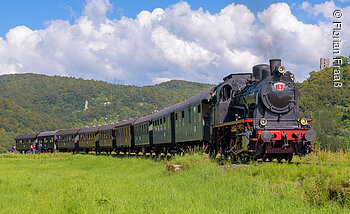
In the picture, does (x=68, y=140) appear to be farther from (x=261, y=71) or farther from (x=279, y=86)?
(x=279, y=86)

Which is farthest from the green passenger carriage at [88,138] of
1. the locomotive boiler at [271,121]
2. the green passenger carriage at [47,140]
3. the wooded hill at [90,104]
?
the wooded hill at [90,104]

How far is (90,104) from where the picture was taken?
179 metres

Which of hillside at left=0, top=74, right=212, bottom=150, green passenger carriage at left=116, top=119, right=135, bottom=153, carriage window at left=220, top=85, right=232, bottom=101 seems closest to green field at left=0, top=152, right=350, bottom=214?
carriage window at left=220, top=85, right=232, bottom=101

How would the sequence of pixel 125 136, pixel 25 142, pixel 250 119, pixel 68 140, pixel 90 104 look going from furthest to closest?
pixel 90 104 < pixel 25 142 < pixel 68 140 < pixel 125 136 < pixel 250 119

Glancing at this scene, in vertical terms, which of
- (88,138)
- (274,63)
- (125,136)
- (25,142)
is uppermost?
(274,63)

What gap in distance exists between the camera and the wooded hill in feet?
313

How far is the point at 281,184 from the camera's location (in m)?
9.70

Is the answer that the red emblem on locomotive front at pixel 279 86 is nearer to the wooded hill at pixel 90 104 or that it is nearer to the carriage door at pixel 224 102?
the carriage door at pixel 224 102


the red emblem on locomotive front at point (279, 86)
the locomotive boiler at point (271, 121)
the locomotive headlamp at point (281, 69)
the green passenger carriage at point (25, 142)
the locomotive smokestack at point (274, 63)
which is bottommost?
the green passenger carriage at point (25, 142)

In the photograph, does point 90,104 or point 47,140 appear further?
point 90,104

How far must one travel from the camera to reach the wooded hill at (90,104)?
9551cm

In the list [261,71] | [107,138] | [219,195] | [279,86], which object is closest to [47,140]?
[107,138]

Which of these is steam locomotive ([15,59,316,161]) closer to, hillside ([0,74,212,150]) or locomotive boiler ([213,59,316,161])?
locomotive boiler ([213,59,316,161])

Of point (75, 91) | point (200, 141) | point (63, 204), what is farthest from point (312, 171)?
point (75, 91)
